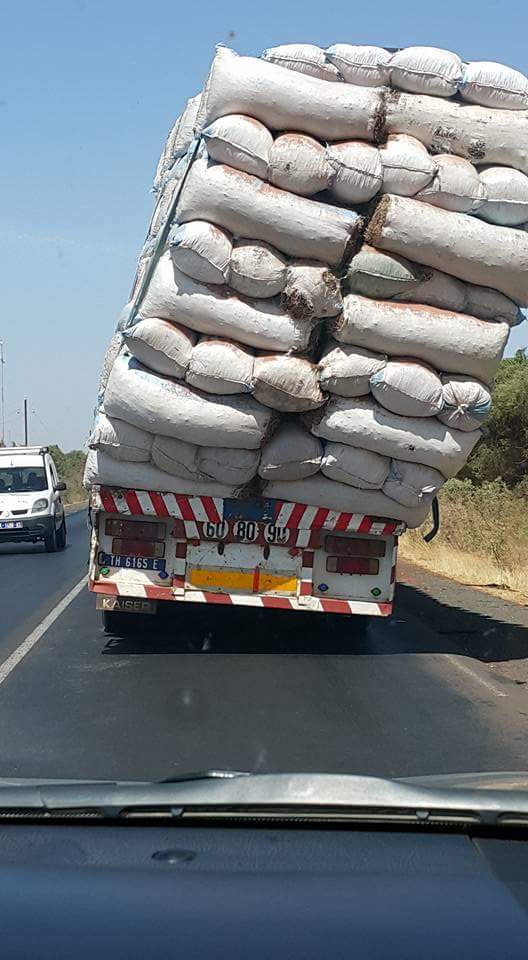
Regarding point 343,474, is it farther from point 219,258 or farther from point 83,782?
point 83,782

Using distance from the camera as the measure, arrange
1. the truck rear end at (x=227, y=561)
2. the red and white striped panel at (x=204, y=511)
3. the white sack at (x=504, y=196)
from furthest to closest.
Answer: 1. the truck rear end at (x=227, y=561)
2. the red and white striped panel at (x=204, y=511)
3. the white sack at (x=504, y=196)

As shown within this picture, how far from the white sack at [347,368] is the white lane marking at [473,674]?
2.47 metres

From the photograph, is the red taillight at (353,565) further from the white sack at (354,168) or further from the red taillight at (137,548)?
the white sack at (354,168)

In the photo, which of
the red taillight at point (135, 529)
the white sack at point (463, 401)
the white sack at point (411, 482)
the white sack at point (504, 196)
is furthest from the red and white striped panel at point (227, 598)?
the white sack at point (504, 196)

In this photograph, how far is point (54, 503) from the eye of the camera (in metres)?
24.2

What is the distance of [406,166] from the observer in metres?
8.48

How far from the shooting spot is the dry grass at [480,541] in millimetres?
18625

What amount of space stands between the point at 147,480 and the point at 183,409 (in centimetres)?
108

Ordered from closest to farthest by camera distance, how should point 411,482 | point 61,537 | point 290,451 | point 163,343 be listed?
1. point 163,343
2. point 290,451
3. point 411,482
4. point 61,537

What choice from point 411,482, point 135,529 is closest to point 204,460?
point 135,529

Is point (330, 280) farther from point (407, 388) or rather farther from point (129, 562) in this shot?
point (129, 562)

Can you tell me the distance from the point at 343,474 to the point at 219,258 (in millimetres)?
2051

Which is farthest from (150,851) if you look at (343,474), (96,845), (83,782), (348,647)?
(348,647)

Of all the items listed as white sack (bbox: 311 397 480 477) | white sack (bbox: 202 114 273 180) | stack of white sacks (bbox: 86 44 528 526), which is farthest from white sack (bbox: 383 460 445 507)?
white sack (bbox: 202 114 273 180)
